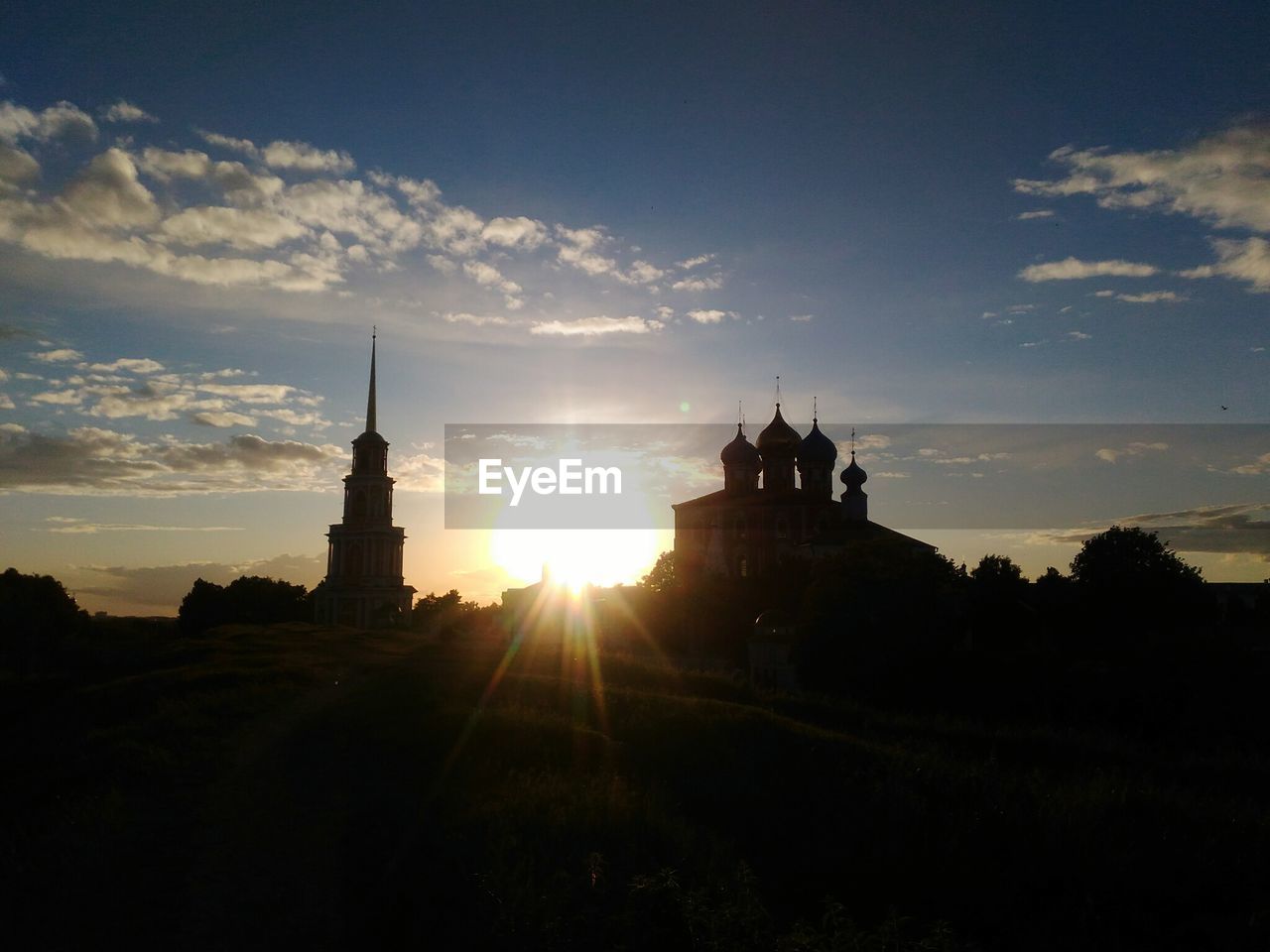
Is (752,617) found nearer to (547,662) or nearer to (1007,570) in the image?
(1007,570)

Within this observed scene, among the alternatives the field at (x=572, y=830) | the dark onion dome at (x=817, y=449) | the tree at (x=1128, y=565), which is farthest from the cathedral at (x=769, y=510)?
the field at (x=572, y=830)

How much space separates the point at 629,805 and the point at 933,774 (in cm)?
675

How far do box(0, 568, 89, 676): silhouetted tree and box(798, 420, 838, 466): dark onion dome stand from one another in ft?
172

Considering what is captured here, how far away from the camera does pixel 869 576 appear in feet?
146

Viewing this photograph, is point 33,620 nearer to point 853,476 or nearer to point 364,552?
point 364,552

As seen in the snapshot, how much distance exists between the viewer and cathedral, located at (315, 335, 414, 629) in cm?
7600

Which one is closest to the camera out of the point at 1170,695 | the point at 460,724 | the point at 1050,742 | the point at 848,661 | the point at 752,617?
the point at 460,724

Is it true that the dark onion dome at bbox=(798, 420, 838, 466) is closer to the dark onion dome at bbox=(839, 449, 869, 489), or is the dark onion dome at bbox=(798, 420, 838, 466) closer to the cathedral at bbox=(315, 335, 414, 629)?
the dark onion dome at bbox=(839, 449, 869, 489)

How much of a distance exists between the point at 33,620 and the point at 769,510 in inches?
1943

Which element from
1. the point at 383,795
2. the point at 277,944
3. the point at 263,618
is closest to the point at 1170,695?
the point at 383,795

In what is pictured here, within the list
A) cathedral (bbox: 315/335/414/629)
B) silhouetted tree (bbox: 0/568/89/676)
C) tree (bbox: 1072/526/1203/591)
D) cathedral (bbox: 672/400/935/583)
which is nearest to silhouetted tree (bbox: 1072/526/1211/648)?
tree (bbox: 1072/526/1203/591)

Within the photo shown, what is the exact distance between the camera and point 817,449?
255 feet

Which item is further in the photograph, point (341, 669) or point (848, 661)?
point (848, 661)

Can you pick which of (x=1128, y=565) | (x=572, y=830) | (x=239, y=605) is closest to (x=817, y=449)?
(x=1128, y=565)
